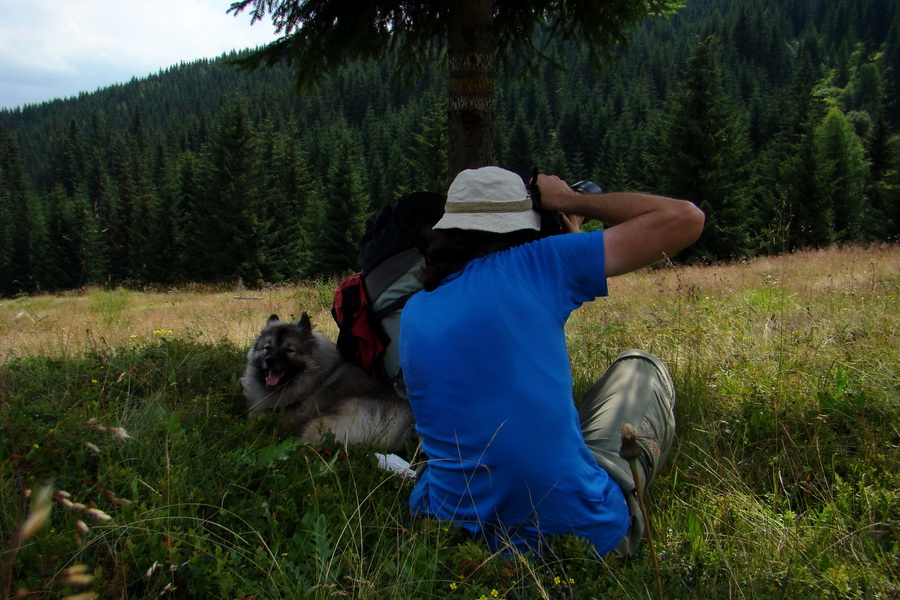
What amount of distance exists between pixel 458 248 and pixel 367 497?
44.2 inches

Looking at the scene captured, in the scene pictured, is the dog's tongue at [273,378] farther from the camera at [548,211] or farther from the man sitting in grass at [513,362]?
the camera at [548,211]

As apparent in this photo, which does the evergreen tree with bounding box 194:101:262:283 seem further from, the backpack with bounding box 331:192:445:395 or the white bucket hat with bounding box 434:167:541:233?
the white bucket hat with bounding box 434:167:541:233

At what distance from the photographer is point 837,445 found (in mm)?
2869

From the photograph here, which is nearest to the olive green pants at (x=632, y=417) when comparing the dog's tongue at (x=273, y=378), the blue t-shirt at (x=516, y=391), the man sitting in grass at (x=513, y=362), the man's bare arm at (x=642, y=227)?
the man sitting in grass at (x=513, y=362)

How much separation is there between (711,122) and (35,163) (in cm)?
16598

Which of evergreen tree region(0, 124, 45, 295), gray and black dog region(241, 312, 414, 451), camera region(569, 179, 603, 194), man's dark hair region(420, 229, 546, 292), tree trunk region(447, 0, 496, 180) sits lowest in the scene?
evergreen tree region(0, 124, 45, 295)

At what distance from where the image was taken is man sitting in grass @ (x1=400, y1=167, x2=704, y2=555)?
199cm

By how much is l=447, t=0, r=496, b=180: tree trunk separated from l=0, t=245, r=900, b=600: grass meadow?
217cm

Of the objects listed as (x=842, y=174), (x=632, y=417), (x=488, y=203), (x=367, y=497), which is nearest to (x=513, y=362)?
(x=488, y=203)

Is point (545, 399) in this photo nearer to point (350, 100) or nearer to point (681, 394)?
point (681, 394)

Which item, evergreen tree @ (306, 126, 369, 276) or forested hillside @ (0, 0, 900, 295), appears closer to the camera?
forested hillside @ (0, 0, 900, 295)

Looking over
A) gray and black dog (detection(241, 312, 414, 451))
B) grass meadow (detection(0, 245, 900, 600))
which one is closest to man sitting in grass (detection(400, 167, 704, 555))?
grass meadow (detection(0, 245, 900, 600))

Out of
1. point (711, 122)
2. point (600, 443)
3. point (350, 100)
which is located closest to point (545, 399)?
point (600, 443)

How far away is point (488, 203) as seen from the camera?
2246mm
